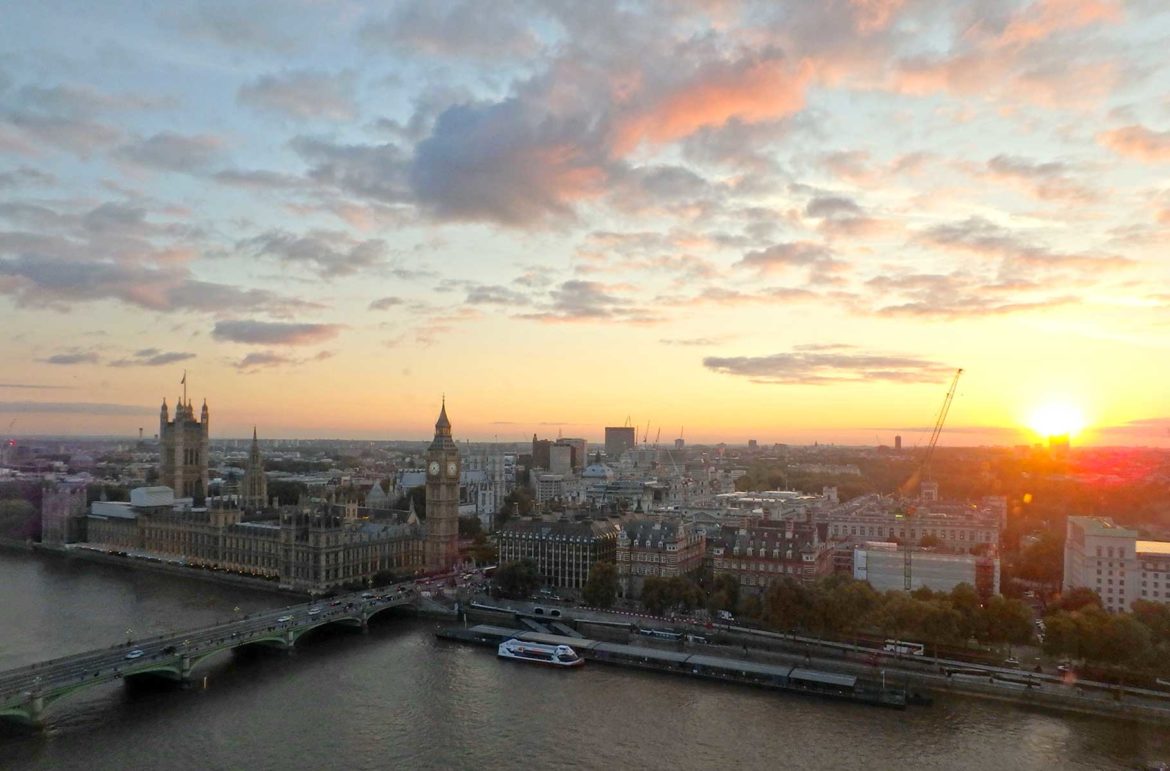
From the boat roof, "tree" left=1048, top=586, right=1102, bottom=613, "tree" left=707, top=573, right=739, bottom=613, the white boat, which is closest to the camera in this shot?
the boat roof

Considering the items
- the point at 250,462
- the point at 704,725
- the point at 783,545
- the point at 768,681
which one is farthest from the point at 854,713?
the point at 250,462

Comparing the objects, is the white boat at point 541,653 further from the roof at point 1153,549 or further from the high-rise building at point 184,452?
the high-rise building at point 184,452

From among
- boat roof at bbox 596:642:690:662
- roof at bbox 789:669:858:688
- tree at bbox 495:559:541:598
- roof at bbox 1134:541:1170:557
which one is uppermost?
roof at bbox 1134:541:1170:557

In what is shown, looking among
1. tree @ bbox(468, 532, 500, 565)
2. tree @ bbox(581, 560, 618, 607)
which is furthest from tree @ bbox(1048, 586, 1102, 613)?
tree @ bbox(468, 532, 500, 565)

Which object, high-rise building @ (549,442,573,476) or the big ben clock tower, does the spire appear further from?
high-rise building @ (549,442,573,476)

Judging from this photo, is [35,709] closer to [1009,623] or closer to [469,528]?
[1009,623]

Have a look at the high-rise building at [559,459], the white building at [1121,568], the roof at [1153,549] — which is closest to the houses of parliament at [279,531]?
the white building at [1121,568]
